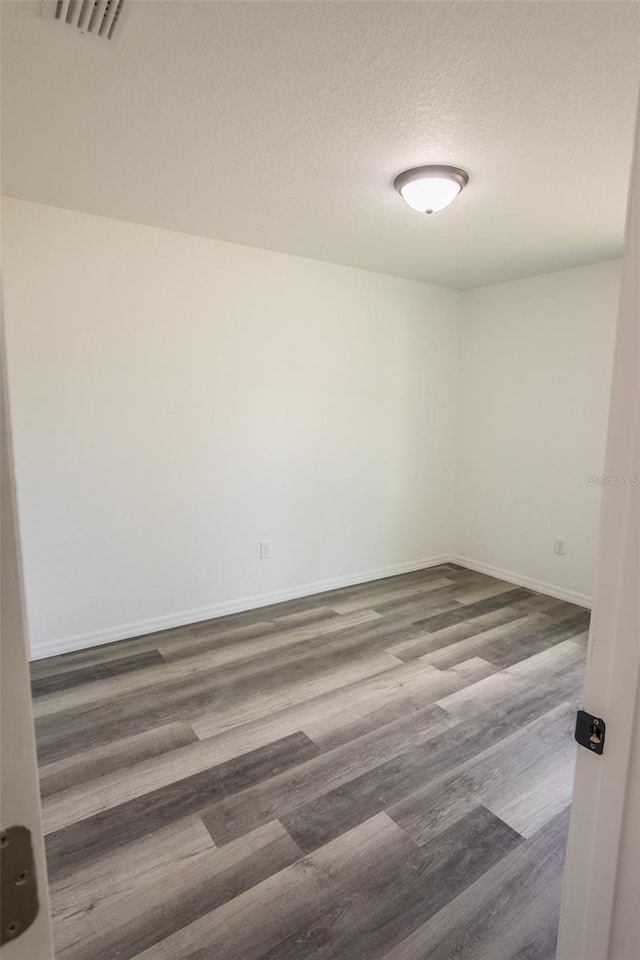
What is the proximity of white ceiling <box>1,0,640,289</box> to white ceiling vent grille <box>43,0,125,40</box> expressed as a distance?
0.09 feet

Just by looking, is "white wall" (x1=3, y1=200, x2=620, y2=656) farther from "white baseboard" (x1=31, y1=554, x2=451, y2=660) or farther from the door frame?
the door frame

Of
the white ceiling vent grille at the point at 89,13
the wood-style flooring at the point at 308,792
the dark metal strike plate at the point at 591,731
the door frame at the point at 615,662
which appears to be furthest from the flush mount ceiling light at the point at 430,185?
the wood-style flooring at the point at 308,792

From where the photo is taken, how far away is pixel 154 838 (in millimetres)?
1668

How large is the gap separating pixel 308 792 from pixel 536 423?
3154 millimetres

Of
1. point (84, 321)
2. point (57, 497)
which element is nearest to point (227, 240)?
point (84, 321)

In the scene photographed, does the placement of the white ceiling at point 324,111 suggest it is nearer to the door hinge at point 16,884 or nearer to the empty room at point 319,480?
the empty room at point 319,480

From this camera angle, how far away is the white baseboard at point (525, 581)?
147 inches

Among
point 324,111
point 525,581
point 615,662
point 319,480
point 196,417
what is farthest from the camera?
point 525,581

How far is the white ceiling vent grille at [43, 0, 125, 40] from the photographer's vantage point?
1.27 metres

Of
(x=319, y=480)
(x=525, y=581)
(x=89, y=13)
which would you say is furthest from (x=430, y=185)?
(x=525, y=581)

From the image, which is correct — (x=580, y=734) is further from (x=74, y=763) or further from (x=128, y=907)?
(x=74, y=763)

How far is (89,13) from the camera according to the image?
1.30 m

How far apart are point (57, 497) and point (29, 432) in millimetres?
384

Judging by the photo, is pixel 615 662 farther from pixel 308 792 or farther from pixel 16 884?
pixel 308 792
